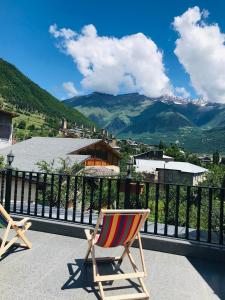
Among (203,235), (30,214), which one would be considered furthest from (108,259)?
(30,214)

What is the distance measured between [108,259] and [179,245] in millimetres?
1262

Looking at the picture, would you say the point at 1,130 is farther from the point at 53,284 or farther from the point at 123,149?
the point at 123,149

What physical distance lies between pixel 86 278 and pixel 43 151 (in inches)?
1062

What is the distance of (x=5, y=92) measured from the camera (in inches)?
5763

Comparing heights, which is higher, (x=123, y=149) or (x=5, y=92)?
(x=5, y=92)

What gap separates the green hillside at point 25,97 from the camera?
140 meters

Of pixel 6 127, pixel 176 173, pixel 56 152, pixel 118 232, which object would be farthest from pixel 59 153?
pixel 176 173

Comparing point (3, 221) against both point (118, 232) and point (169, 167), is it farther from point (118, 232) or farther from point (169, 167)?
point (169, 167)

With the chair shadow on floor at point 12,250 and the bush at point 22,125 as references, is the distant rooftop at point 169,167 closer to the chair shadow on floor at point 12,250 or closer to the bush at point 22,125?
the chair shadow on floor at point 12,250

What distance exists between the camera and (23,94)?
160000mm

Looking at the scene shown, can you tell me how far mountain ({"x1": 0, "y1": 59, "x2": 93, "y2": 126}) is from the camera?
476 feet

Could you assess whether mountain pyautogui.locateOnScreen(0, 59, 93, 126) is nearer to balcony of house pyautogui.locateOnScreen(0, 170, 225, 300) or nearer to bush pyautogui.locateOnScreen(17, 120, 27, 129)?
bush pyautogui.locateOnScreen(17, 120, 27, 129)

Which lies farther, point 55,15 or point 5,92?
point 5,92

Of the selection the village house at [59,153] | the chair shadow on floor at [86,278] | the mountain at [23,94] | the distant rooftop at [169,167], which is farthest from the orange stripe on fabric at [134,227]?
the mountain at [23,94]
